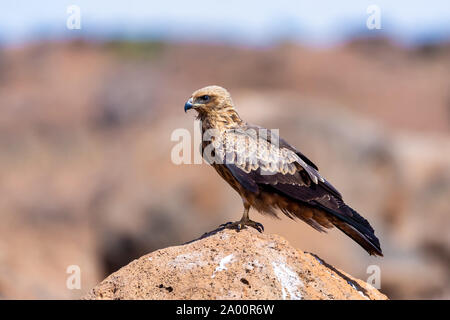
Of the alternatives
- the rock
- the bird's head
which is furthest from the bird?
the rock

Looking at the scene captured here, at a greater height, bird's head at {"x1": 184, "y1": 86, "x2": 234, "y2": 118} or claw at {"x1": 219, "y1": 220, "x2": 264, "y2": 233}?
bird's head at {"x1": 184, "y1": 86, "x2": 234, "y2": 118}

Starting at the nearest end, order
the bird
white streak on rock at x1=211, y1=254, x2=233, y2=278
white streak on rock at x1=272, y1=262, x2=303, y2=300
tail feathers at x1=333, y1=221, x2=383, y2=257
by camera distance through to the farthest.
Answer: white streak on rock at x1=272, y1=262, x2=303, y2=300
white streak on rock at x1=211, y1=254, x2=233, y2=278
tail feathers at x1=333, y1=221, x2=383, y2=257
the bird

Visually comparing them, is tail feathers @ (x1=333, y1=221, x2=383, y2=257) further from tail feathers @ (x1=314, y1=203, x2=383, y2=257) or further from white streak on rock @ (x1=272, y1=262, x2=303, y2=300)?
white streak on rock @ (x1=272, y1=262, x2=303, y2=300)

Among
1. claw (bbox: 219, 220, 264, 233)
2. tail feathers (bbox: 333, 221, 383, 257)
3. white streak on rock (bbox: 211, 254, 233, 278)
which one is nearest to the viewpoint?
white streak on rock (bbox: 211, 254, 233, 278)

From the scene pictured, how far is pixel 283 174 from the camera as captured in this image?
8414 mm

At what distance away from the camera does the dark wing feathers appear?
7.99 metres

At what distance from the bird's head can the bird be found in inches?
5.5

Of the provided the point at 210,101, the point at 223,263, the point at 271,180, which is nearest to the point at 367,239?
the point at 271,180

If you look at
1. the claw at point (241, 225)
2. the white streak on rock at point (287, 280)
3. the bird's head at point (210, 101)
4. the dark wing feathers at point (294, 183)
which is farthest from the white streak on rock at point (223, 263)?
the bird's head at point (210, 101)

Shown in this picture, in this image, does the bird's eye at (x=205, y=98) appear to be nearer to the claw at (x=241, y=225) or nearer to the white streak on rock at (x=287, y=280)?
the claw at (x=241, y=225)

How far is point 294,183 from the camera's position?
329 inches

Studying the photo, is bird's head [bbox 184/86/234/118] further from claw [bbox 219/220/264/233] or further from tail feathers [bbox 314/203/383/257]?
tail feathers [bbox 314/203/383/257]

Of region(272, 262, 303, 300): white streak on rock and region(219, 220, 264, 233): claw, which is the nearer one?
region(272, 262, 303, 300): white streak on rock

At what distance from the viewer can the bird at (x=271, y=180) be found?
8.12 metres
